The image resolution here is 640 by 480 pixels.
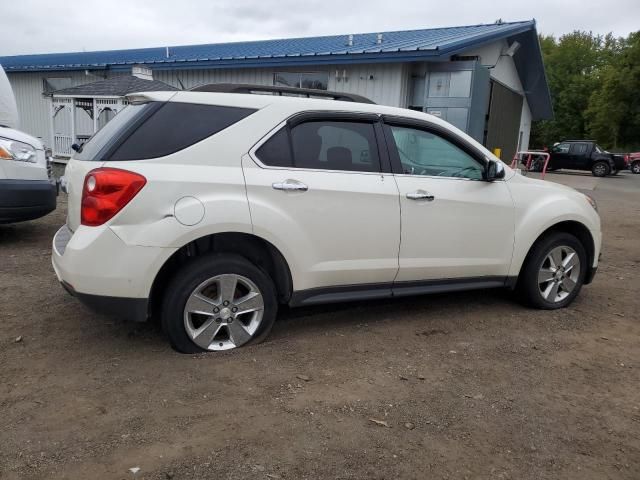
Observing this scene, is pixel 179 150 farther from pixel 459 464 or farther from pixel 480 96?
pixel 480 96

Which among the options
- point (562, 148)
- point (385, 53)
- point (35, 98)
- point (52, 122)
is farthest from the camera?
point (562, 148)

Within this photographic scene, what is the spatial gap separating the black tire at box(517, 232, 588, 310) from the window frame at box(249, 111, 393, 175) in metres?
1.60

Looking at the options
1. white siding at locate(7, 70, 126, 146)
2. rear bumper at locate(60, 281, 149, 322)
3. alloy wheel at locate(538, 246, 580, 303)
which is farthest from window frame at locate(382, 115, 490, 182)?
white siding at locate(7, 70, 126, 146)

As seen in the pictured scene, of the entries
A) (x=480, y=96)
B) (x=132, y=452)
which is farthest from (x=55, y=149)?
(x=132, y=452)

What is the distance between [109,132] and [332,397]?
7.11ft

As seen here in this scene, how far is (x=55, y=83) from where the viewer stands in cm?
1964

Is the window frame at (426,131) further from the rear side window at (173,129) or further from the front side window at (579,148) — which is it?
the front side window at (579,148)

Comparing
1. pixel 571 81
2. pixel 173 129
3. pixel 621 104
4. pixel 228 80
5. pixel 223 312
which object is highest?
pixel 571 81

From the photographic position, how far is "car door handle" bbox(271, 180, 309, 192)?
3398mm

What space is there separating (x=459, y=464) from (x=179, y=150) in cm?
231

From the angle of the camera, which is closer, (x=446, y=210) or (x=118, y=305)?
(x=118, y=305)

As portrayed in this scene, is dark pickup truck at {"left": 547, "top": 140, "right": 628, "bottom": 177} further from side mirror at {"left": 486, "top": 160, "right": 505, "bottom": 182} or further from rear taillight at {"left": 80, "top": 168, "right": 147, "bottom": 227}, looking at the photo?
rear taillight at {"left": 80, "top": 168, "right": 147, "bottom": 227}

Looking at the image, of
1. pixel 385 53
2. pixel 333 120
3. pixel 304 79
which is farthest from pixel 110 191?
pixel 304 79

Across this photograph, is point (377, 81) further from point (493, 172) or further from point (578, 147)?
point (578, 147)
